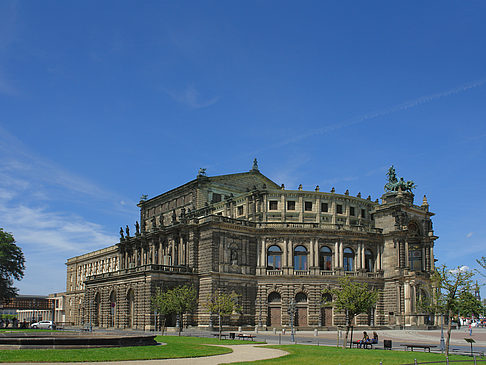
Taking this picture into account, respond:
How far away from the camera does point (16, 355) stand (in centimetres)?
2945

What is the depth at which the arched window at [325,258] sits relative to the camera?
79.5m

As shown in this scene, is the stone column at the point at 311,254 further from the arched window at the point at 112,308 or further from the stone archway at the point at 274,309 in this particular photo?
the arched window at the point at 112,308

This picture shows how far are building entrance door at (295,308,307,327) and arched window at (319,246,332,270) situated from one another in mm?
6781

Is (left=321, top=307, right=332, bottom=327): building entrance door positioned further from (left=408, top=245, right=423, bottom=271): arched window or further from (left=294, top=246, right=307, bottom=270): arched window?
(left=408, top=245, right=423, bottom=271): arched window

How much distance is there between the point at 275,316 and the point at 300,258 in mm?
8737

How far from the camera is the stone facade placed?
75250 millimetres

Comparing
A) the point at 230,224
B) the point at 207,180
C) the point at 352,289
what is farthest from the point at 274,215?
the point at 352,289

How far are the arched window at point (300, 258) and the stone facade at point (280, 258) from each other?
0.46 ft

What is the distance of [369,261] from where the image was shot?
83188 mm

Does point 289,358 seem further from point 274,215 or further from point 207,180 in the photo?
point 207,180

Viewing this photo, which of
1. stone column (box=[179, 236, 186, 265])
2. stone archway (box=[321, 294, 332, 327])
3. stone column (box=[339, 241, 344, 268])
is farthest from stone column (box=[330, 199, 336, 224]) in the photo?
stone column (box=[179, 236, 186, 265])

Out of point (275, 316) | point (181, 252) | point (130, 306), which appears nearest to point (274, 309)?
point (275, 316)

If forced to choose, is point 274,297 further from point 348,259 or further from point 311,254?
point 348,259

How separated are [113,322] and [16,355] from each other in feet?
173
